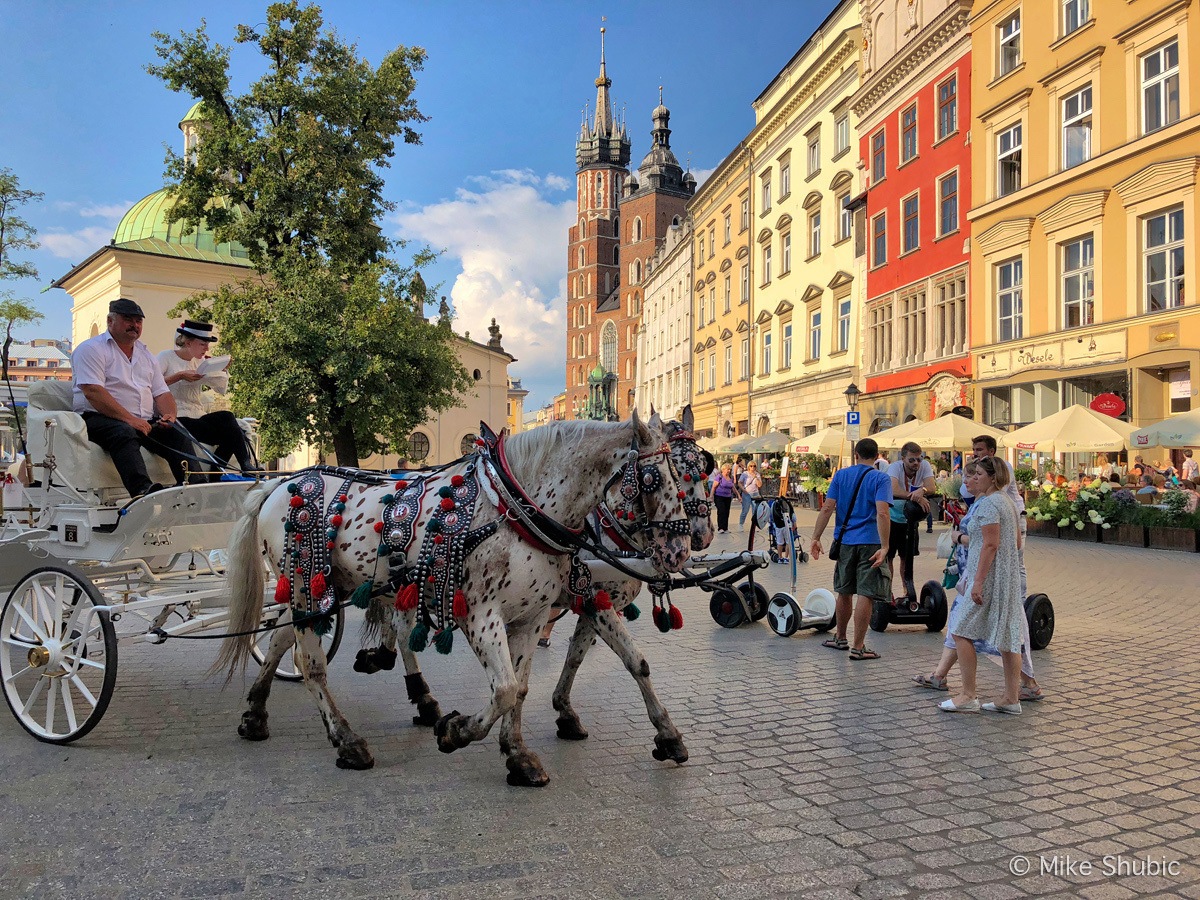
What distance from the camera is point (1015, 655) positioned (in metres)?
5.43

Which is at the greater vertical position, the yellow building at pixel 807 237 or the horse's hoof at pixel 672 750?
the yellow building at pixel 807 237

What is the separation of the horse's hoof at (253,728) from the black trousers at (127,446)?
159 centimetres

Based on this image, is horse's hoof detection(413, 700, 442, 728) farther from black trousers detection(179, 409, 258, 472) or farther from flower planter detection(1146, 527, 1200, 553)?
flower planter detection(1146, 527, 1200, 553)

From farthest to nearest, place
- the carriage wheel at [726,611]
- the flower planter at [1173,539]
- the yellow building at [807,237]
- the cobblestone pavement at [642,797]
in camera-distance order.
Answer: the yellow building at [807,237] < the flower planter at [1173,539] < the carriage wheel at [726,611] < the cobblestone pavement at [642,797]

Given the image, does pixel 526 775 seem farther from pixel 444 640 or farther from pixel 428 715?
pixel 428 715

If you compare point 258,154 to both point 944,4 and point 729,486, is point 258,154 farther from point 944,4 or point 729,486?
point 944,4

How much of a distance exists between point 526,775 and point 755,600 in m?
5.08

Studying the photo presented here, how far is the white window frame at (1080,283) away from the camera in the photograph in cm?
2059

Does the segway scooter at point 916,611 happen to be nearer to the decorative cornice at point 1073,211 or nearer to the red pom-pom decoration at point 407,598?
the red pom-pom decoration at point 407,598

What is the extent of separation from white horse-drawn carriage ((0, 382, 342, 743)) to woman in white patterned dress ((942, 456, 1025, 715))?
4340 mm

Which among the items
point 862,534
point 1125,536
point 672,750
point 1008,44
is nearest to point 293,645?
point 672,750

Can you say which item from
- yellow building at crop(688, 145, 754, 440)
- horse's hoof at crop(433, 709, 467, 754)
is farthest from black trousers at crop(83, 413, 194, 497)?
yellow building at crop(688, 145, 754, 440)

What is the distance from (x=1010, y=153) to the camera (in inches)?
917
